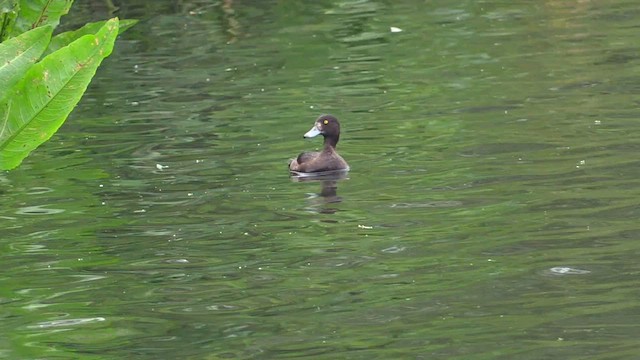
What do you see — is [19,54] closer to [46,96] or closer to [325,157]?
[46,96]

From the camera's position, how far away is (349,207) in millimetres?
12156

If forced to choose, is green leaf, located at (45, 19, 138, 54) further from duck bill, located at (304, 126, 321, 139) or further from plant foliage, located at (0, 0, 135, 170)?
duck bill, located at (304, 126, 321, 139)

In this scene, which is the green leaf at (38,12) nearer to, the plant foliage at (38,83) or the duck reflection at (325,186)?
the plant foliage at (38,83)

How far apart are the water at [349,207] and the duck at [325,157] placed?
205mm

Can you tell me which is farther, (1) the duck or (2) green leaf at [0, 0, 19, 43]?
(1) the duck

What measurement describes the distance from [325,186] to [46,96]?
7.84 m

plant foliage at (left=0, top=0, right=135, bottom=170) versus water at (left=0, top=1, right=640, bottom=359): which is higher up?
plant foliage at (left=0, top=0, right=135, bottom=170)

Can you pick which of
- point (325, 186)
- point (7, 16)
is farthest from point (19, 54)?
point (325, 186)

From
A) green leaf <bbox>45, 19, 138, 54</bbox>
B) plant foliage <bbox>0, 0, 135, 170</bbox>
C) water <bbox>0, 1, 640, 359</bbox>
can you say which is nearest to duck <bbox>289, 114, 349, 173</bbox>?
water <bbox>0, 1, 640, 359</bbox>

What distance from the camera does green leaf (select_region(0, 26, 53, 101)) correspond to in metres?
5.55

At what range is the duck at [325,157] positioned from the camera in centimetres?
1391

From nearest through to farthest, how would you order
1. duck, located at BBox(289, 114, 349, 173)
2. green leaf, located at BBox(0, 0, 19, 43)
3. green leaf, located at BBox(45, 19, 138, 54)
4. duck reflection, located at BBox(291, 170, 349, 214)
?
green leaf, located at BBox(45, 19, 138, 54)
green leaf, located at BBox(0, 0, 19, 43)
duck reflection, located at BBox(291, 170, 349, 214)
duck, located at BBox(289, 114, 349, 173)

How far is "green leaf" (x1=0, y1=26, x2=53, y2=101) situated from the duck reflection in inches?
251

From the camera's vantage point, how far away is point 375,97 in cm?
1761
